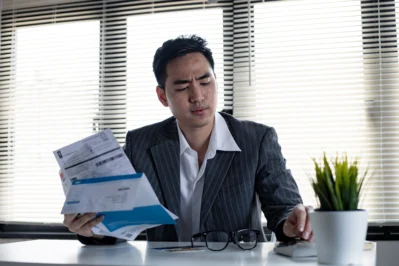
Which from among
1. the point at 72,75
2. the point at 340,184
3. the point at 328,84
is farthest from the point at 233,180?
the point at 72,75

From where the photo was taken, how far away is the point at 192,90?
1.79 metres

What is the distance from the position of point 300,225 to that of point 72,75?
2259 millimetres

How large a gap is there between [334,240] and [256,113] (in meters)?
1.85

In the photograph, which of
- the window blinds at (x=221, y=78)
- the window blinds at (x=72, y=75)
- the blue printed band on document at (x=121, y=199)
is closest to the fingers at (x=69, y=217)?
the blue printed band on document at (x=121, y=199)

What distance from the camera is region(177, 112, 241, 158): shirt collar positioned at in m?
1.77

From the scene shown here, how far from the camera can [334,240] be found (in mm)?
918

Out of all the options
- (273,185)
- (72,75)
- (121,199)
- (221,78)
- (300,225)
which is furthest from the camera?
(72,75)

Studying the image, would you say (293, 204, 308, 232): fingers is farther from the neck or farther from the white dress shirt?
the neck

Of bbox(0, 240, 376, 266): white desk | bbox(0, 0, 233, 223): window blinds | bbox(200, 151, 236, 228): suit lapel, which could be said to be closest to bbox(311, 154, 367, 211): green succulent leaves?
bbox(0, 240, 376, 266): white desk

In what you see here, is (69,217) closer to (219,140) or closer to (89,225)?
(89,225)

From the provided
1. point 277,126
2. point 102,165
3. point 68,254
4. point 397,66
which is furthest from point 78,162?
point 397,66

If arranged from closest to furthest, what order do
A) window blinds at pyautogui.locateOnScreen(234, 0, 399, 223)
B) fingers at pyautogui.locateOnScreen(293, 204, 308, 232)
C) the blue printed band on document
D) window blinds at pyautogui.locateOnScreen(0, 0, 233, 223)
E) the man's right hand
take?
the blue printed band on document < fingers at pyautogui.locateOnScreen(293, 204, 308, 232) < the man's right hand < window blinds at pyautogui.locateOnScreen(234, 0, 399, 223) < window blinds at pyautogui.locateOnScreen(0, 0, 233, 223)

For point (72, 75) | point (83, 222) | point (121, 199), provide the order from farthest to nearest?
1. point (72, 75)
2. point (83, 222)
3. point (121, 199)

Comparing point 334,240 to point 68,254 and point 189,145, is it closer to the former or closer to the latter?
point 68,254
